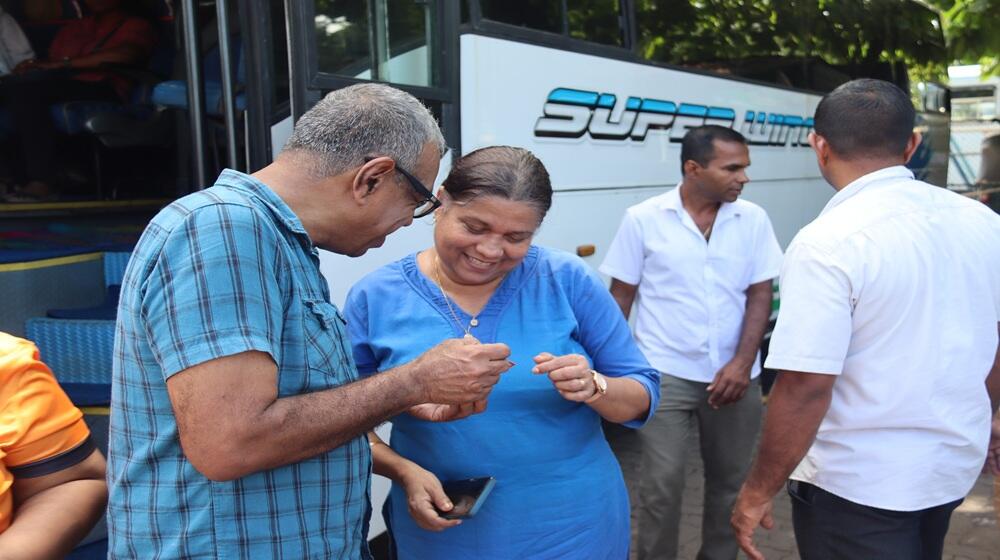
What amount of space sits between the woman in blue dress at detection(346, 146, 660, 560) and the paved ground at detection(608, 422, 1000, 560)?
2421mm

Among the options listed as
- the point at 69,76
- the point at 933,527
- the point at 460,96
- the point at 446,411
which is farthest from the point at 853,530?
the point at 69,76

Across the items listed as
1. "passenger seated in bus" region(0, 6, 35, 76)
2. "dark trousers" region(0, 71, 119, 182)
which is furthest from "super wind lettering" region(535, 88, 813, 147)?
"passenger seated in bus" region(0, 6, 35, 76)

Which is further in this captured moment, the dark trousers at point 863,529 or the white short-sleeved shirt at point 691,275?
the white short-sleeved shirt at point 691,275

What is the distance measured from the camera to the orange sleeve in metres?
1.53

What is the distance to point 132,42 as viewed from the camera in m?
4.91

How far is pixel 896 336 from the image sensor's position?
2070 millimetres

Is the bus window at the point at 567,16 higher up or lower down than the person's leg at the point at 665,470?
higher up

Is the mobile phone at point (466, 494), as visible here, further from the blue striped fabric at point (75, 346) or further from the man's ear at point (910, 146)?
the blue striped fabric at point (75, 346)

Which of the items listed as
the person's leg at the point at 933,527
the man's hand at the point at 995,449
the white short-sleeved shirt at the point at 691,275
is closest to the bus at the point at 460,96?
the white short-sleeved shirt at the point at 691,275

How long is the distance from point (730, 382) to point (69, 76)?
3945 millimetres

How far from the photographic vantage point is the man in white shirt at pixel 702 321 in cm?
354

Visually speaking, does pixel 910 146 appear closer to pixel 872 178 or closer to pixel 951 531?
pixel 872 178

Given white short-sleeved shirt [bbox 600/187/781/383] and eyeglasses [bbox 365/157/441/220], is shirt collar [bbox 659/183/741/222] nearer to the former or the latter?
white short-sleeved shirt [bbox 600/187/781/383]

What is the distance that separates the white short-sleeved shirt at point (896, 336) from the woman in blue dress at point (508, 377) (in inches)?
18.2
